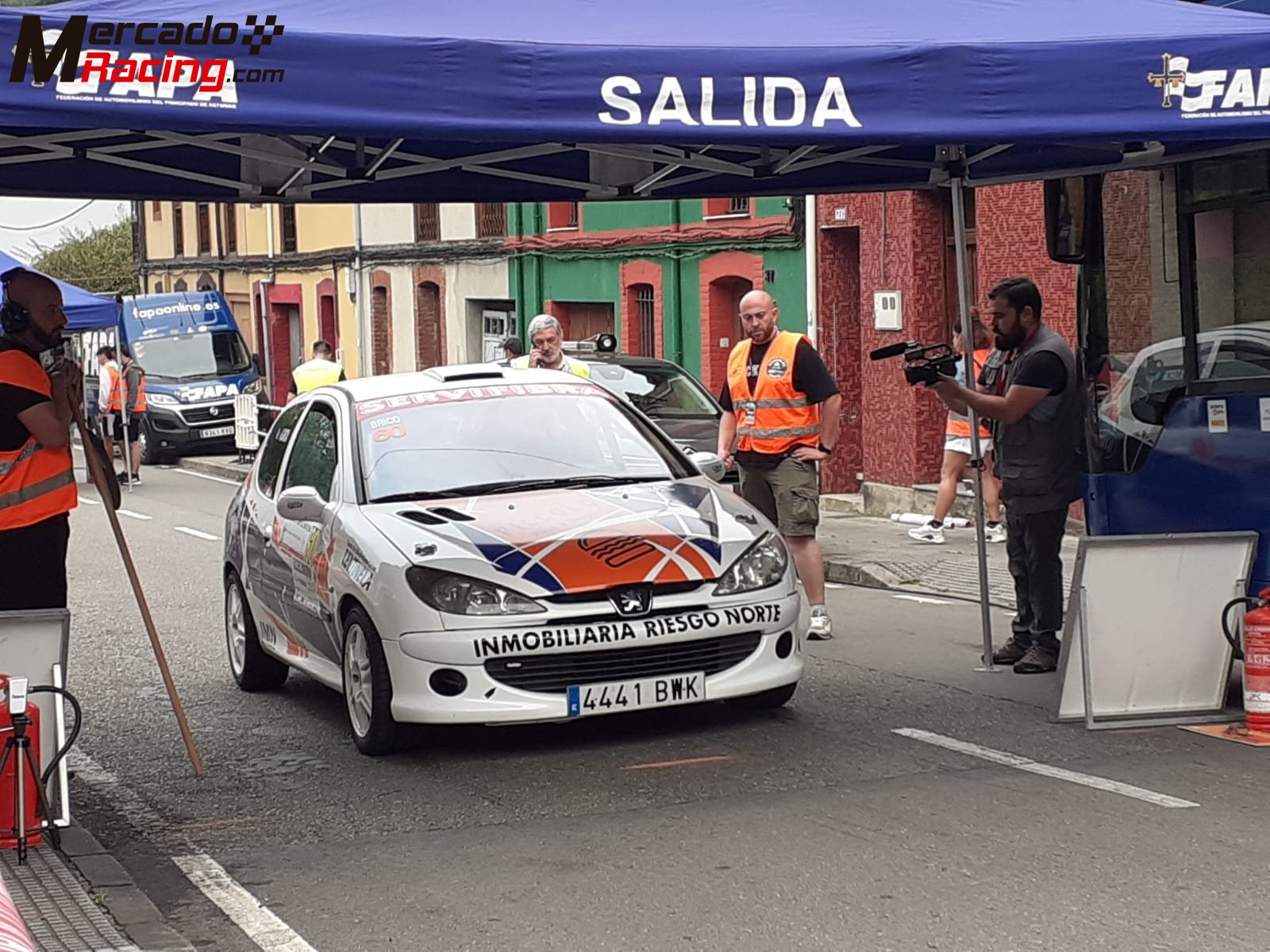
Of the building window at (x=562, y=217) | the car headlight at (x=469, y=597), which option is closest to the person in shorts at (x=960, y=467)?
the car headlight at (x=469, y=597)

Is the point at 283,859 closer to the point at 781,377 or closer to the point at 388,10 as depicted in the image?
the point at 388,10

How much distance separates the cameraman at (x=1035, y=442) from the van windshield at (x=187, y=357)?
84.8ft

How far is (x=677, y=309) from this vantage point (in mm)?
25844

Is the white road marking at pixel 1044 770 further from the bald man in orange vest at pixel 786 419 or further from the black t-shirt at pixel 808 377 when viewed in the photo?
the black t-shirt at pixel 808 377

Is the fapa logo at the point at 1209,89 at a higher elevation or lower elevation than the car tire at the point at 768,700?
higher

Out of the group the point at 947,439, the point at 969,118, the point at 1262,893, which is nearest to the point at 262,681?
the point at 969,118

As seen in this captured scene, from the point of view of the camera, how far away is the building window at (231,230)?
151 feet

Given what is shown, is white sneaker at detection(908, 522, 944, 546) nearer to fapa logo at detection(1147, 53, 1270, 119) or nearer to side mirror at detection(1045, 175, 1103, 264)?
side mirror at detection(1045, 175, 1103, 264)

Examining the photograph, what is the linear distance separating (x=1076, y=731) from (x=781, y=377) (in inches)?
119

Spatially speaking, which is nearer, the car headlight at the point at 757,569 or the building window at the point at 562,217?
the car headlight at the point at 757,569

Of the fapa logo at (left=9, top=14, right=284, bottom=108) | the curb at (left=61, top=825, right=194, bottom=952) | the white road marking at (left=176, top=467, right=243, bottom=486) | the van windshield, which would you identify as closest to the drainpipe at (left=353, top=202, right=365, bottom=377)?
the van windshield

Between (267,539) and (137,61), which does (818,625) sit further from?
(137,61)

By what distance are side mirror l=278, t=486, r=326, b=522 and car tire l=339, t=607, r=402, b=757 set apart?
56cm

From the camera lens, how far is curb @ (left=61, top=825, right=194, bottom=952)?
5.47 metres
